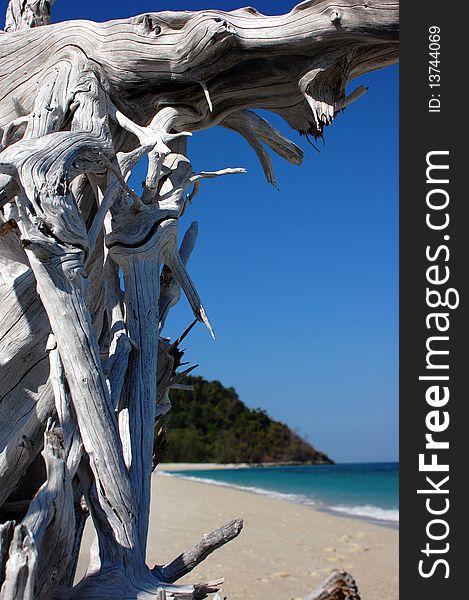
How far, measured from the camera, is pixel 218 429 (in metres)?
67.0

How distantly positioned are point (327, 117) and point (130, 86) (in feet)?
3.28

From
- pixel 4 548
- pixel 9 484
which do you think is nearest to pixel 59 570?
pixel 4 548

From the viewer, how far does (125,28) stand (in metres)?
3.54

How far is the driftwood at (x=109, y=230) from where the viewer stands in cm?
265

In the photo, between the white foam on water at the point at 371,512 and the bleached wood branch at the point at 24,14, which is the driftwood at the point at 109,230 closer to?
the bleached wood branch at the point at 24,14

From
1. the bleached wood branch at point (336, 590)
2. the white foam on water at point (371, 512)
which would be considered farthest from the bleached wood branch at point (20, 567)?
the white foam on water at point (371, 512)

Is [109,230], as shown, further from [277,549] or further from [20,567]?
[277,549]

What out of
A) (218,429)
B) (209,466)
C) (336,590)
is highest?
(218,429)

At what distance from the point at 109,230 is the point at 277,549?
28.4ft

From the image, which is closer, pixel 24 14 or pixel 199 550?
pixel 199 550

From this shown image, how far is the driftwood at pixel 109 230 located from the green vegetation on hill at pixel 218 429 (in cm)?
5455

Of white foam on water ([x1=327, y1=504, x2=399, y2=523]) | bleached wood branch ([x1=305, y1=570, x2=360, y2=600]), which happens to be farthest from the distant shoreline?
bleached wood branch ([x1=305, y1=570, x2=360, y2=600])

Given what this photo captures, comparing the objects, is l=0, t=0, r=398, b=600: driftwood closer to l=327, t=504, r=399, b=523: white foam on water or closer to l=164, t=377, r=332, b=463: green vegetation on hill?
l=327, t=504, r=399, b=523: white foam on water

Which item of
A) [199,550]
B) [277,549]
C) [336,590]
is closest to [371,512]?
[277,549]
